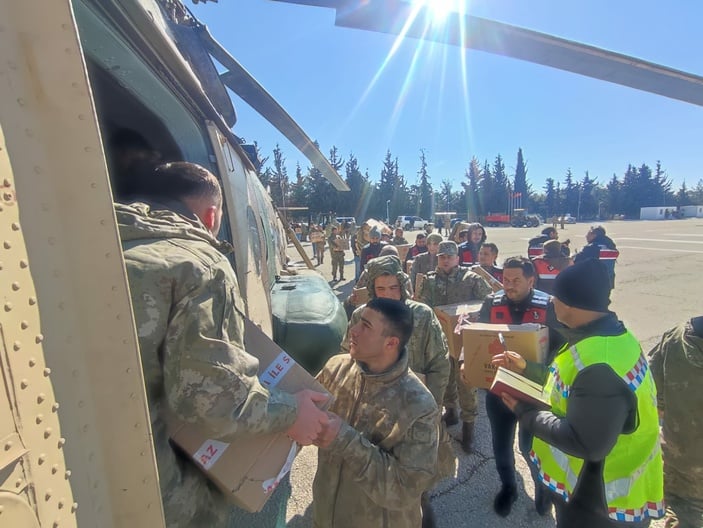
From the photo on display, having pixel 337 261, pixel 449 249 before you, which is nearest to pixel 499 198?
pixel 337 261

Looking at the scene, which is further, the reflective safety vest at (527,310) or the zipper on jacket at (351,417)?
the reflective safety vest at (527,310)

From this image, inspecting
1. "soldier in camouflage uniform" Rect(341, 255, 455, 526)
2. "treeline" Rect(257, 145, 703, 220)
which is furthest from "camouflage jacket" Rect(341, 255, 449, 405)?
"treeline" Rect(257, 145, 703, 220)

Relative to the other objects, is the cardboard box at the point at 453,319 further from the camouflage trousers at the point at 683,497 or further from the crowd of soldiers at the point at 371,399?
the camouflage trousers at the point at 683,497

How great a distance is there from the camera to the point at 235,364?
1.23 meters

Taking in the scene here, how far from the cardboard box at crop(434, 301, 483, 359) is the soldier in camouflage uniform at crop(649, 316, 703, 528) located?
55.4 inches

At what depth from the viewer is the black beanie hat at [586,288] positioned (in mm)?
1727

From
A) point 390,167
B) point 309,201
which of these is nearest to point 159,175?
point 309,201

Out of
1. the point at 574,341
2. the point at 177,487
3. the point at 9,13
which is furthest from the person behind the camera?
the point at 574,341

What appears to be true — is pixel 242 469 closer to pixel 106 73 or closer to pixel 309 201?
pixel 106 73

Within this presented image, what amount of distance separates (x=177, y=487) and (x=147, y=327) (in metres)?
0.59

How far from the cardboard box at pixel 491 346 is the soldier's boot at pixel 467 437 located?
44.6 inches

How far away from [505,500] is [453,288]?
2.01 meters

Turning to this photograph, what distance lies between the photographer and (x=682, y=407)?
7.37 feet

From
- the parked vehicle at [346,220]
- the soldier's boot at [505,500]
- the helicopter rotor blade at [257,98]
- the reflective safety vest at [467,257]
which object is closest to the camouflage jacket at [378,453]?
the soldier's boot at [505,500]
